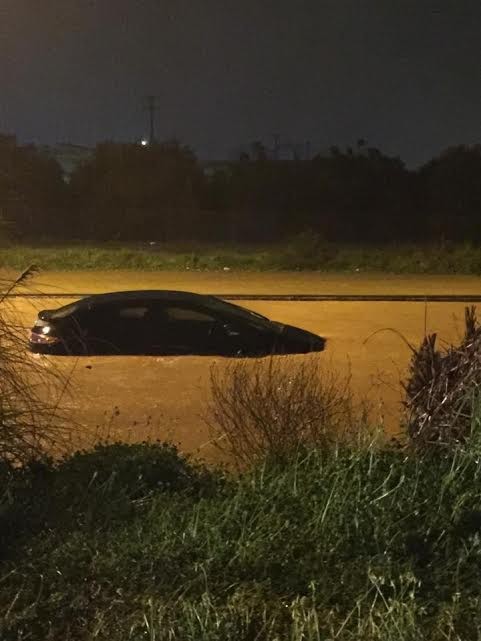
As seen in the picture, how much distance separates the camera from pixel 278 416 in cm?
729

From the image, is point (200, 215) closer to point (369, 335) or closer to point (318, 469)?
point (369, 335)

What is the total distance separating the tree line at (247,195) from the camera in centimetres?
5194

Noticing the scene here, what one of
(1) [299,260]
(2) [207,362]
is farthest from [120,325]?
(1) [299,260]

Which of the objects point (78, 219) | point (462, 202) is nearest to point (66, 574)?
point (78, 219)

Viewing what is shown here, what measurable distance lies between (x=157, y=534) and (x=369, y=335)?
1235 centimetres

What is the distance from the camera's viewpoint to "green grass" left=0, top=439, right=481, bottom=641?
13.8 feet

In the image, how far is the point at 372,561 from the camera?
4691 mm

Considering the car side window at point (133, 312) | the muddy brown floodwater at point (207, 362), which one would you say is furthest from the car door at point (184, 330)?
the muddy brown floodwater at point (207, 362)

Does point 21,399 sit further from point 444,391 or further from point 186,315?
point 186,315

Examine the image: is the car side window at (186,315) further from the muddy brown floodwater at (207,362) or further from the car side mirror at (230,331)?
the muddy brown floodwater at (207,362)

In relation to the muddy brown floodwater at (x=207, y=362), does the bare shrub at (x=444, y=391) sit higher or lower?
higher

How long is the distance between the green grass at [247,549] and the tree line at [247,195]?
147 ft

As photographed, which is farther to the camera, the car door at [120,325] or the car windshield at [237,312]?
the car windshield at [237,312]

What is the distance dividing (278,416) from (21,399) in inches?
71.6
